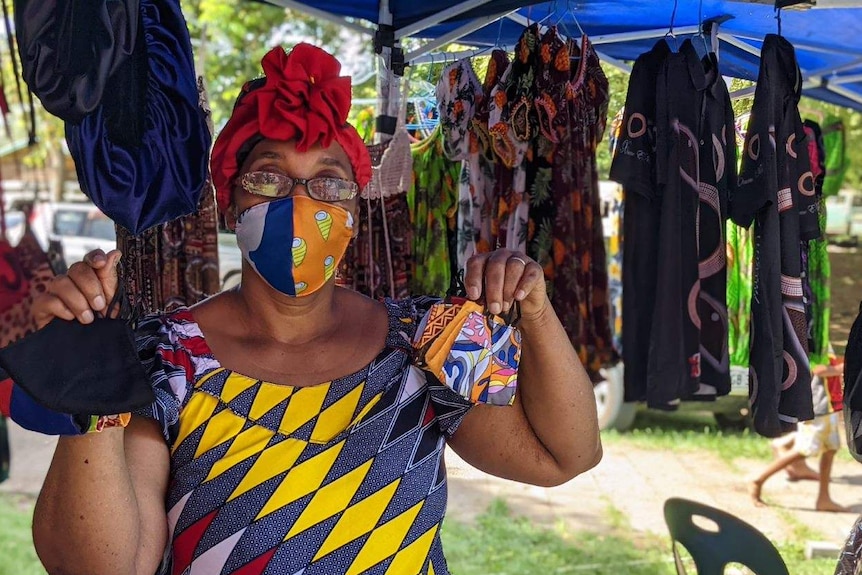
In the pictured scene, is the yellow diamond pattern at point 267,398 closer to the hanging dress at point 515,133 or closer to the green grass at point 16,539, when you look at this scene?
the hanging dress at point 515,133

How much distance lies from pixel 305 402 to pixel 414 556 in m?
0.38

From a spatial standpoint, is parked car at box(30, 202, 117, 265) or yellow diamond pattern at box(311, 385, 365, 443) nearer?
yellow diamond pattern at box(311, 385, 365, 443)

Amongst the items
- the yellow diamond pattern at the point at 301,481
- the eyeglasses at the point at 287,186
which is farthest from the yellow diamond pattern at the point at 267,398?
the eyeglasses at the point at 287,186

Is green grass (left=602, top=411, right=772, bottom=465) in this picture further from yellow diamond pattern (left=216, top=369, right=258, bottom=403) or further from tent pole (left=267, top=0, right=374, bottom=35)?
yellow diamond pattern (left=216, top=369, right=258, bottom=403)

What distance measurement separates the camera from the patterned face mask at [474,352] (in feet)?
5.24

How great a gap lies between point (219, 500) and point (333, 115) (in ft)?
2.61

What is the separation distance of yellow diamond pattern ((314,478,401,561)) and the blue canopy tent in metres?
1.93

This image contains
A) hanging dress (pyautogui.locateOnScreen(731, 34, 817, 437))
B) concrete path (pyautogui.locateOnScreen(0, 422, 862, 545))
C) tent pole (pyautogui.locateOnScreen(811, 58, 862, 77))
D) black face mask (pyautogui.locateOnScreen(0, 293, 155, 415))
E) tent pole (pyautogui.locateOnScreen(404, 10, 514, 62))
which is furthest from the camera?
concrete path (pyautogui.locateOnScreen(0, 422, 862, 545))

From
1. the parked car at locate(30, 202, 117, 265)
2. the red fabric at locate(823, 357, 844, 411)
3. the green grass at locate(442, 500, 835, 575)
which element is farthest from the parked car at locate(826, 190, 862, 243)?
the parked car at locate(30, 202, 117, 265)

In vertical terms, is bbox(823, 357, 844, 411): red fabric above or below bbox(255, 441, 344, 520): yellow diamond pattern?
below

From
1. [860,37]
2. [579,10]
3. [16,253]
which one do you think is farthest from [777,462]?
[16,253]

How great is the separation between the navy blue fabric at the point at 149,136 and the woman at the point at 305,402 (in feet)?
0.97

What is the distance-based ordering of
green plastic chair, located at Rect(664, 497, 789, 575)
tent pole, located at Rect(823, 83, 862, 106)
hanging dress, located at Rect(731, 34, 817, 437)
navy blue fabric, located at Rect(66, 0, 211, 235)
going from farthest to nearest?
tent pole, located at Rect(823, 83, 862, 106) < green plastic chair, located at Rect(664, 497, 789, 575) < hanging dress, located at Rect(731, 34, 817, 437) < navy blue fabric, located at Rect(66, 0, 211, 235)

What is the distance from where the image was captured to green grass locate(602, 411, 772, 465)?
6.64 m
